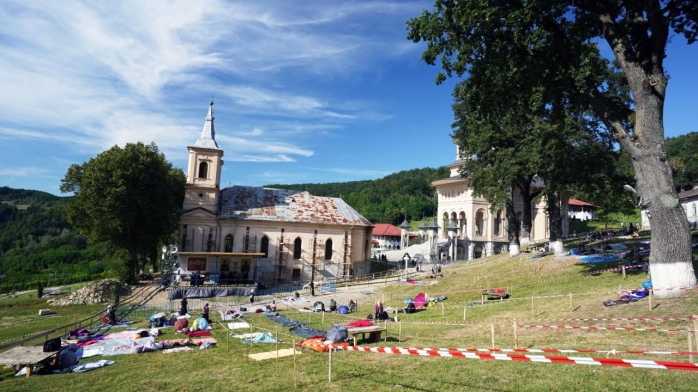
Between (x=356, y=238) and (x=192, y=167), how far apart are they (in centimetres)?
2009

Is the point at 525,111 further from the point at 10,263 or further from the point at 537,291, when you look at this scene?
the point at 10,263

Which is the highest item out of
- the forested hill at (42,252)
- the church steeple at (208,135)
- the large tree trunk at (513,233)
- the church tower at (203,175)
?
the church steeple at (208,135)

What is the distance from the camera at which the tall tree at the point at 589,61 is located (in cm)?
1394

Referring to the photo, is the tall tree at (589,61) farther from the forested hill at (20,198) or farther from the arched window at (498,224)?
the forested hill at (20,198)

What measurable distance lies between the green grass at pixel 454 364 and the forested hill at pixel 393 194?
3645 inches

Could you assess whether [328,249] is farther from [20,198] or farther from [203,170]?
[20,198]

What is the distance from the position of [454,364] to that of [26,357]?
46.8 feet

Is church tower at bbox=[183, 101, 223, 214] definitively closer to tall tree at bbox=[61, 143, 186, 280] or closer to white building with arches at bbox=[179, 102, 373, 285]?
white building with arches at bbox=[179, 102, 373, 285]

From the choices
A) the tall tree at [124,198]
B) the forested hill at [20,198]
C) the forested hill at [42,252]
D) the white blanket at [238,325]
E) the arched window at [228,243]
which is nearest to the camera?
the white blanket at [238,325]

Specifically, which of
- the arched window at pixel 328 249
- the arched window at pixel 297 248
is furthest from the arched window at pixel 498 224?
the arched window at pixel 297 248

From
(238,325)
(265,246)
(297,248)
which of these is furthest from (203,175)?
(238,325)

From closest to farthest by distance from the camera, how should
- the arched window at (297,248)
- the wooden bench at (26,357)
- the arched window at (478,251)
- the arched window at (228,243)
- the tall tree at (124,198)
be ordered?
the wooden bench at (26,357)
the tall tree at (124,198)
the arched window at (228,243)
the arched window at (297,248)
the arched window at (478,251)

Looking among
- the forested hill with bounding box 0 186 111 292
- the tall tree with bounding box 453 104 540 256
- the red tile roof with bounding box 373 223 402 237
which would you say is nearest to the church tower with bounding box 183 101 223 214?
the tall tree with bounding box 453 104 540 256

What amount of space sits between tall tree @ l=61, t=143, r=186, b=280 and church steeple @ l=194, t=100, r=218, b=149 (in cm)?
522
